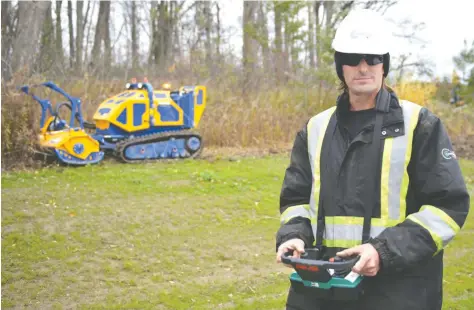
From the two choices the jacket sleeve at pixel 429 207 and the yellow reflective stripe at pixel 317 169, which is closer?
the jacket sleeve at pixel 429 207

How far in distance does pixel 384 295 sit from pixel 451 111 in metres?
17.3

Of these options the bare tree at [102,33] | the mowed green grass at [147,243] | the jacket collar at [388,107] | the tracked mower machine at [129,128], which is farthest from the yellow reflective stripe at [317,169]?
the bare tree at [102,33]

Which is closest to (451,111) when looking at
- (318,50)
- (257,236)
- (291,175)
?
(318,50)

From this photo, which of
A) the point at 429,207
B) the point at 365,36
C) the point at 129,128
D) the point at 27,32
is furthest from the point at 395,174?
the point at 27,32

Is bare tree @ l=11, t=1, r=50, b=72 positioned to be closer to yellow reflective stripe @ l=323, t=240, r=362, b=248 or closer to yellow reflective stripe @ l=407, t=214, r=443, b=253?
yellow reflective stripe @ l=323, t=240, r=362, b=248

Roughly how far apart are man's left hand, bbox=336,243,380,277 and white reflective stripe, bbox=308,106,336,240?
28 cm

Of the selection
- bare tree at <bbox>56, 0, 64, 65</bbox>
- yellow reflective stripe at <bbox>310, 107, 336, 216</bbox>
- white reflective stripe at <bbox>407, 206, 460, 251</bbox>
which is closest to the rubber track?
bare tree at <bbox>56, 0, 64, 65</bbox>

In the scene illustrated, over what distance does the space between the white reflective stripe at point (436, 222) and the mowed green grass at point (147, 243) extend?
2.76 metres

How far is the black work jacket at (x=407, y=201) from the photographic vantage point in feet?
6.86

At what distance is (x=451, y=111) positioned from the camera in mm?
18250

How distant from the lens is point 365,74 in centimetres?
225

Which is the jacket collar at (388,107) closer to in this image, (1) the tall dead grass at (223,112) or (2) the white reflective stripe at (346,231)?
(2) the white reflective stripe at (346,231)

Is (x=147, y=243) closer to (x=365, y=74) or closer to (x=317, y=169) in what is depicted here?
(x=317, y=169)

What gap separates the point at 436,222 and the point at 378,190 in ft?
0.75
